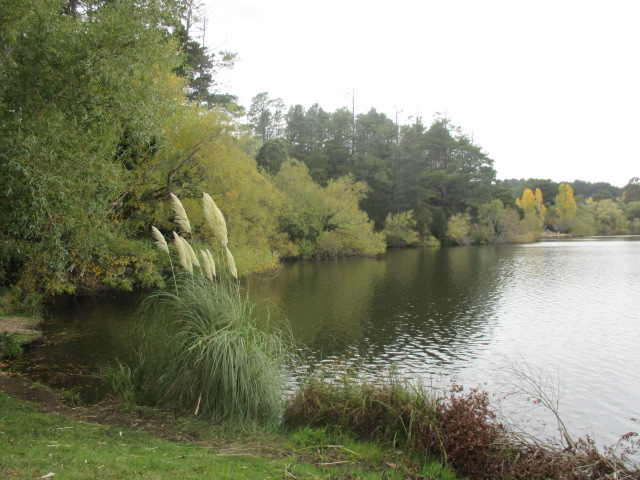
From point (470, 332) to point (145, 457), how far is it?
13.0 m

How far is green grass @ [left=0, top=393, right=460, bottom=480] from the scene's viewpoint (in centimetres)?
458

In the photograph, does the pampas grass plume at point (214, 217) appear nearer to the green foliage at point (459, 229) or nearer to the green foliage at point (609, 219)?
the green foliage at point (459, 229)

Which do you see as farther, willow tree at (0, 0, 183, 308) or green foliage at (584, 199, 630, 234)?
green foliage at (584, 199, 630, 234)

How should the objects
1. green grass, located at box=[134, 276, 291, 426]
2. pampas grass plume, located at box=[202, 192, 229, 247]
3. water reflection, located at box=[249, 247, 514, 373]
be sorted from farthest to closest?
water reflection, located at box=[249, 247, 514, 373] < pampas grass plume, located at box=[202, 192, 229, 247] < green grass, located at box=[134, 276, 291, 426]

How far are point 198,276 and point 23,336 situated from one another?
25.4 feet

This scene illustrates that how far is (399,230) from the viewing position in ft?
195

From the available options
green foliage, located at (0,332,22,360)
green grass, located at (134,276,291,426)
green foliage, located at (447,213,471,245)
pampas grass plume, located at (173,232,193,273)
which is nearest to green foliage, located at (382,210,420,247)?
green foliage, located at (447,213,471,245)

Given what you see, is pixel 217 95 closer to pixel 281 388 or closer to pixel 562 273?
pixel 562 273

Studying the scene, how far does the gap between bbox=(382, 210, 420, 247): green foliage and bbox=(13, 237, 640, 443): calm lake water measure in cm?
2927

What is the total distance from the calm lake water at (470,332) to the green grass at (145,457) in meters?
3.47

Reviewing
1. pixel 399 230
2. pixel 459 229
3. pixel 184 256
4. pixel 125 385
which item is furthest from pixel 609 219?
pixel 125 385

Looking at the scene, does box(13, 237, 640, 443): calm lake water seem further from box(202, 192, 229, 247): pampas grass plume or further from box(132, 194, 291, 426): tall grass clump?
box(202, 192, 229, 247): pampas grass plume

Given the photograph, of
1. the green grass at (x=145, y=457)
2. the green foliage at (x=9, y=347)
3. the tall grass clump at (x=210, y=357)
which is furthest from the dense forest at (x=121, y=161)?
the green grass at (x=145, y=457)

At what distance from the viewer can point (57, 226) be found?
7648 millimetres
